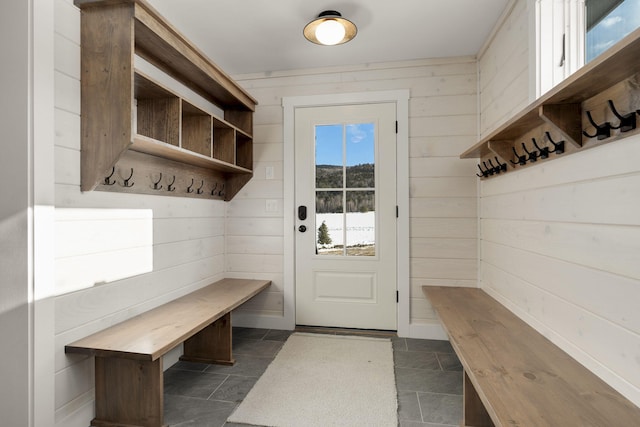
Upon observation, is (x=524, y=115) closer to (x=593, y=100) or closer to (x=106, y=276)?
(x=593, y=100)

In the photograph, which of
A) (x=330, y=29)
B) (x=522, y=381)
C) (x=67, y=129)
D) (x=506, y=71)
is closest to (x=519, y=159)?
(x=506, y=71)

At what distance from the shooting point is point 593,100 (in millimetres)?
1253

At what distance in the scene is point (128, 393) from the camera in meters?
1.67

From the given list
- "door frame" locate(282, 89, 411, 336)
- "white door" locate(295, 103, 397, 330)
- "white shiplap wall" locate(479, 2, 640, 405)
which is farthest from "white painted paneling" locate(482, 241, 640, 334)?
"white door" locate(295, 103, 397, 330)

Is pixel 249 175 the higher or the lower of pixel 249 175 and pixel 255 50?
the lower

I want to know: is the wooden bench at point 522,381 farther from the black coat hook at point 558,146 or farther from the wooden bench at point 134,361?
the wooden bench at point 134,361

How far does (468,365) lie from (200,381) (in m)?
1.60

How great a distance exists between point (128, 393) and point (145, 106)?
5.02 ft

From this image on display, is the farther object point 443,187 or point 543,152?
point 443,187

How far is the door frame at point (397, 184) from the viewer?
2.88m

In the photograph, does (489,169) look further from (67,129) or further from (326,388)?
(67,129)

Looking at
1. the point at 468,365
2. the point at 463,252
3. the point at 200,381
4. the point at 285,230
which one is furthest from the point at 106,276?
the point at 463,252

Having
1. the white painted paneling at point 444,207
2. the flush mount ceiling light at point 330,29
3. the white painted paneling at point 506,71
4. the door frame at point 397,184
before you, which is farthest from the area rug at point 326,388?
the flush mount ceiling light at point 330,29

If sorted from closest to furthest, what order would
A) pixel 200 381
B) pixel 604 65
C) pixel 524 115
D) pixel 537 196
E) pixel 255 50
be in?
pixel 604 65 → pixel 524 115 → pixel 537 196 → pixel 200 381 → pixel 255 50
